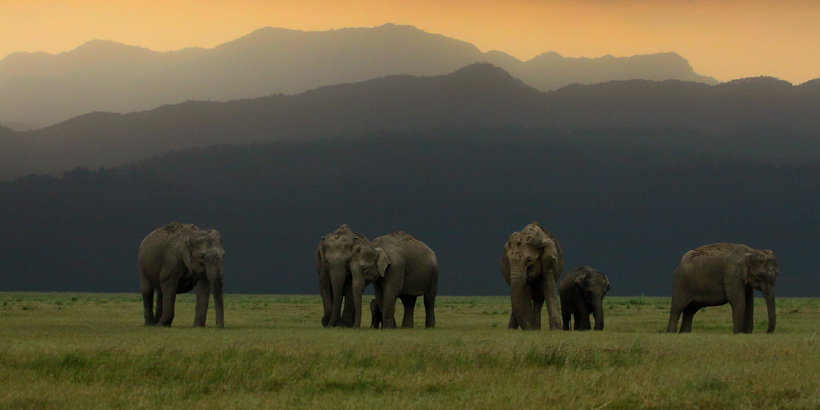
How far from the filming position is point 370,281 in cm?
3250

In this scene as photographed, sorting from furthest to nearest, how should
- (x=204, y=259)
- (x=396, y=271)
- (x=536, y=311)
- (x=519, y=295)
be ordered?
1. (x=536, y=311)
2. (x=396, y=271)
3. (x=204, y=259)
4. (x=519, y=295)

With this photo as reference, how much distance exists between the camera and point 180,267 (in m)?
32.7

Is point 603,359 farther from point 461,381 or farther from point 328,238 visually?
point 328,238

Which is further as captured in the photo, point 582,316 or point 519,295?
point 582,316

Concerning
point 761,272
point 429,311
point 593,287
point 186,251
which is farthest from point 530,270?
point 186,251

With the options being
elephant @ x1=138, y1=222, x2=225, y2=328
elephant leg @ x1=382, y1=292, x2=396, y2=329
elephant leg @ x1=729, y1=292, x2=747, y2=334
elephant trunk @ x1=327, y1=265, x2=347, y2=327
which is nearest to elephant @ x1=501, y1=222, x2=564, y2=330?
elephant leg @ x1=382, y1=292, x2=396, y2=329

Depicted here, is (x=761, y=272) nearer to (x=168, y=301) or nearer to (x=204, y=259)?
(x=204, y=259)

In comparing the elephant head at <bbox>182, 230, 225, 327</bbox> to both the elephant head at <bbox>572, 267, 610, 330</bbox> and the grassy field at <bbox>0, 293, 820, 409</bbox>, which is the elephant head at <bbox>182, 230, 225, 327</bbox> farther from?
the elephant head at <bbox>572, 267, 610, 330</bbox>

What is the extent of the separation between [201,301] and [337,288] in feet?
14.7

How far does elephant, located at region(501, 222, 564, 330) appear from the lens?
30.8 metres


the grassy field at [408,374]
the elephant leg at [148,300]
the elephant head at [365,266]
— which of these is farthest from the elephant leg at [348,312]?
the grassy field at [408,374]

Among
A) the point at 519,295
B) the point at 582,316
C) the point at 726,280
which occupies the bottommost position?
the point at 582,316

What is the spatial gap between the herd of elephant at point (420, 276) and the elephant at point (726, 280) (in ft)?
0.10

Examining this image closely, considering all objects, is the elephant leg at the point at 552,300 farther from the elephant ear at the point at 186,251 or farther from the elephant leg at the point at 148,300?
the elephant leg at the point at 148,300
